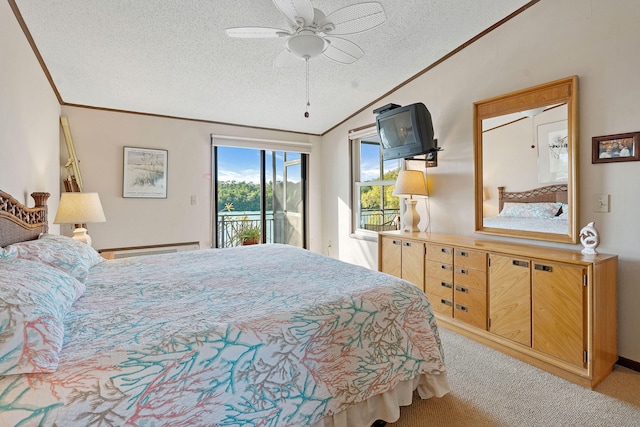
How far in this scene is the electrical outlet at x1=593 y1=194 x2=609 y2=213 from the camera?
90.4 inches

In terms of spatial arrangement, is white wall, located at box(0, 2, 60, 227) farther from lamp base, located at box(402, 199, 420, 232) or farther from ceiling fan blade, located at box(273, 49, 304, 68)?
lamp base, located at box(402, 199, 420, 232)

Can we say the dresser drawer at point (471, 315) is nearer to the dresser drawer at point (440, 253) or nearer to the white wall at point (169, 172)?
the dresser drawer at point (440, 253)

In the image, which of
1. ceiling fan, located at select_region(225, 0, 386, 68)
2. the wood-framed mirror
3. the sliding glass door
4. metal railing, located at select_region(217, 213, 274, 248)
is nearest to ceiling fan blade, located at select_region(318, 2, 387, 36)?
ceiling fan, located at select_region(225, 0, 386, 68)

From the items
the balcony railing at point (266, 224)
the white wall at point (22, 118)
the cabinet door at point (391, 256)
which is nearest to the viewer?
the white wall at point (22, 118)

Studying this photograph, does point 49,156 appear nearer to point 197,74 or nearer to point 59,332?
point 197,74

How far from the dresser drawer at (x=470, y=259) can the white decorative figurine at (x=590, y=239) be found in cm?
63

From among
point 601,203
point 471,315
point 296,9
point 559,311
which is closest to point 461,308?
point 471,315

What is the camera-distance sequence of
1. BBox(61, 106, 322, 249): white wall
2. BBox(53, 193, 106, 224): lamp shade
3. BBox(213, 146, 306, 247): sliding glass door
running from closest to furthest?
BBox(53, 193, 106, 224): lamp shade < BBox(61, 106, 322, 249): white wall < BBox(213, 146, 306, 247): sliding glass door

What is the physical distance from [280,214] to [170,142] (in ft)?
6.41

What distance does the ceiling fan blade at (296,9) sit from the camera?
72.7 inches

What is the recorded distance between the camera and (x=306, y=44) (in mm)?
2246

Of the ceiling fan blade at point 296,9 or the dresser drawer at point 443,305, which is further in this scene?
the dresser drawer at point 443,305

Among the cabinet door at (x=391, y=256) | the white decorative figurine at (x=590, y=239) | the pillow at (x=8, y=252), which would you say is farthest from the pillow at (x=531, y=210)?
the pillow at (x=8, y=252)

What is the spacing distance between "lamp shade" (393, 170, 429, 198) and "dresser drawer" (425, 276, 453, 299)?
96cm
